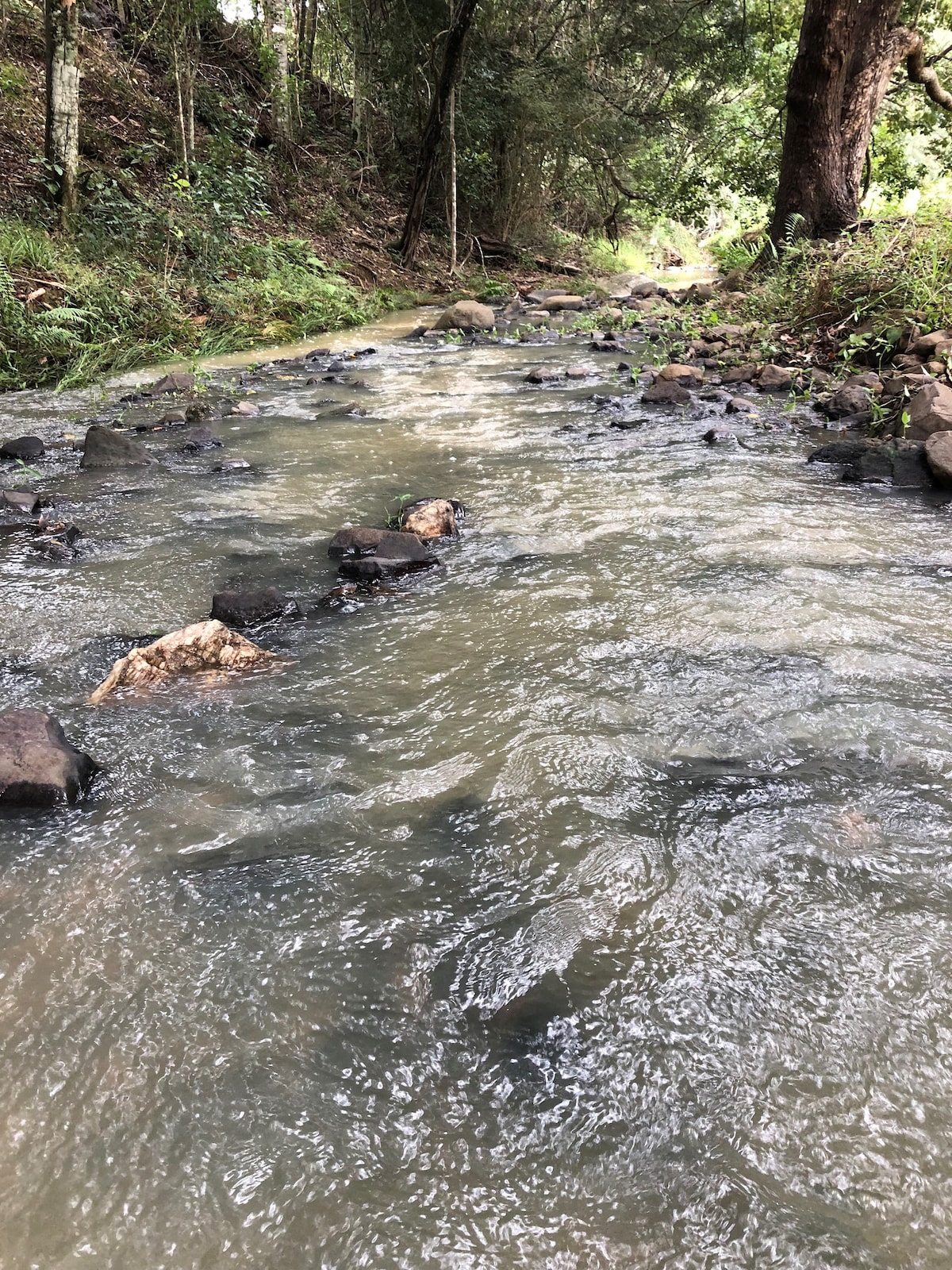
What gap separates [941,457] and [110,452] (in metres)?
4.37

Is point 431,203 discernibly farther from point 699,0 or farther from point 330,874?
point 330,874

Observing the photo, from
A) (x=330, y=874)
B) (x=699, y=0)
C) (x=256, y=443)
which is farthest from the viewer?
(x=699, y=0)

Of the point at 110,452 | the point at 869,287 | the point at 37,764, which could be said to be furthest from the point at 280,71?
the point at 37,764

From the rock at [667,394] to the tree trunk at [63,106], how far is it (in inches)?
244

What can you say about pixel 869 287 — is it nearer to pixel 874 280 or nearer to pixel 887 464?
pixel 874 280

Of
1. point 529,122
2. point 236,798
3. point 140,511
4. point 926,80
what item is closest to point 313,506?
point 140,511

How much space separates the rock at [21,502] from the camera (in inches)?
153

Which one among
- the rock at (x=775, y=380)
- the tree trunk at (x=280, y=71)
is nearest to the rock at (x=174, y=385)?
the rock at (x=775, y=380)

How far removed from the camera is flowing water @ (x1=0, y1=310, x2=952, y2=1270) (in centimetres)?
113

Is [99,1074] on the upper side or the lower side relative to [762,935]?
lower

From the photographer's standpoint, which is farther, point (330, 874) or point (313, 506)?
point (313, 506)

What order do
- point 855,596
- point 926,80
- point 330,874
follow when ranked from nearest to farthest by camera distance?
point 330,874 → point 855,596 → point 926,80

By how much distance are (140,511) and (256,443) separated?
1401mm

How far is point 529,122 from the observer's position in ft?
46.7
